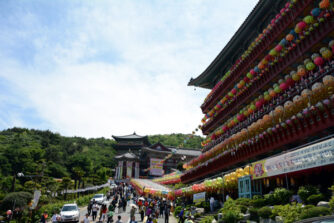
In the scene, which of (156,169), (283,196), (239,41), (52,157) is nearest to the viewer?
(283,196)

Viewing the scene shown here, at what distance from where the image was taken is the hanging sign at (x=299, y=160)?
33.8 ft

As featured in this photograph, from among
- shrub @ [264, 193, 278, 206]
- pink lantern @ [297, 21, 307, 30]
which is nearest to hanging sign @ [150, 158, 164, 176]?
pink lantern @ [297, 21, 307, 30]

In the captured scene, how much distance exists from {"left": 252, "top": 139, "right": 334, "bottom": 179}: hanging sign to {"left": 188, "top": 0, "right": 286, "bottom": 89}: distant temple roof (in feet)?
48.0

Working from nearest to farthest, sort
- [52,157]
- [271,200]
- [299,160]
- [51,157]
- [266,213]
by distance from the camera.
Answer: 1. [266,213]
2. [299,160]
3. [271,200]
4. [51,157]
5. [52,157]

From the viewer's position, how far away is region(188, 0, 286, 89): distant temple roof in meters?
A: 22.7

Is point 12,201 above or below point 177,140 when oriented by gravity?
below

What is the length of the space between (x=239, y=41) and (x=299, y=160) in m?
18.8

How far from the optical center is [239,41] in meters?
27.8

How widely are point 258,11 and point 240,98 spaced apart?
8.01 metres

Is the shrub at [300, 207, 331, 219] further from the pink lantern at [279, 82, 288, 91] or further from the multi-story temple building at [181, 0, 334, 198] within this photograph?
the pink lantern at [279, 82, 288, 91]

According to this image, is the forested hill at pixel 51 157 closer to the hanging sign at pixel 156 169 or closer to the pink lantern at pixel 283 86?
the hanging sign at pixel 156 169

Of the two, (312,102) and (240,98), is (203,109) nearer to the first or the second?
(240,98)

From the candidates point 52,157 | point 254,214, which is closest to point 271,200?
point 254,214

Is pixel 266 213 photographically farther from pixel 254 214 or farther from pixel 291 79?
pixel 291 79
